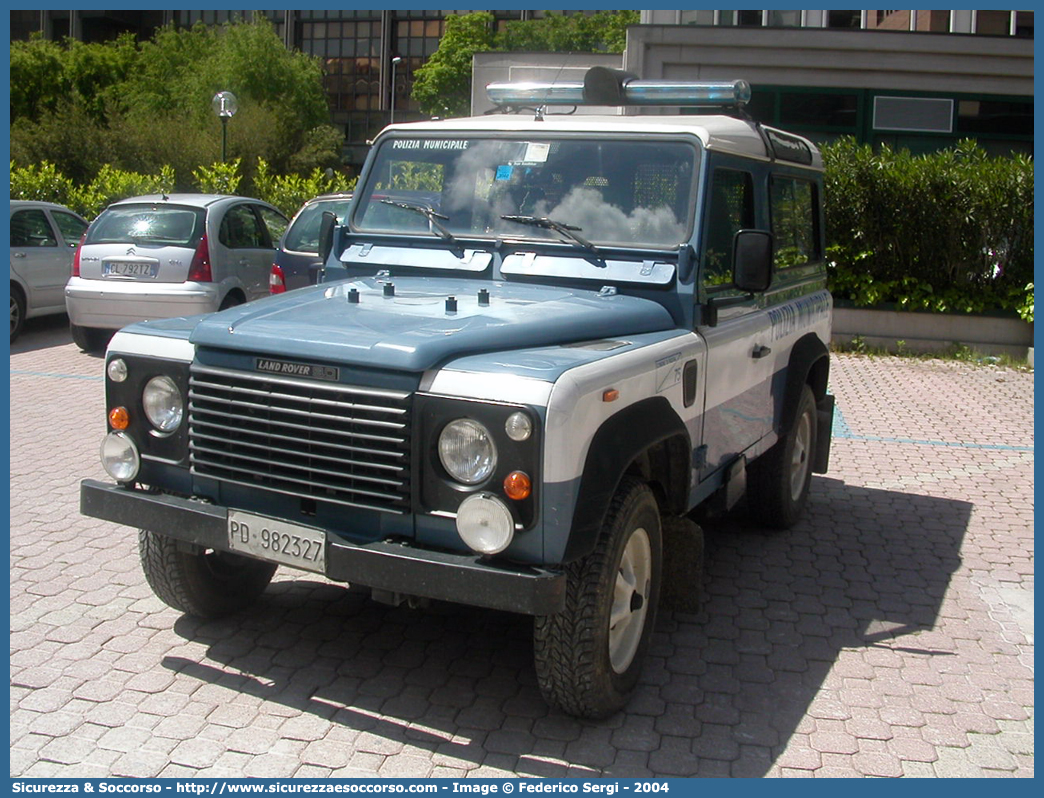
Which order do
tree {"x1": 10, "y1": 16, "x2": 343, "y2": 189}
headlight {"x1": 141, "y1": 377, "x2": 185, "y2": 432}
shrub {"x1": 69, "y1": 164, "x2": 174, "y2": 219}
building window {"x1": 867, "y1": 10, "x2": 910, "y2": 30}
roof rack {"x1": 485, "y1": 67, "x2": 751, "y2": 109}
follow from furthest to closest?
tree {"x1": 10, "y1": 16, "x2": 343, "y2": 189} → building window {"x1": 867, "y1": 10, "x2": 910, "y2": 30} → shrub {"x1": 69, "y1": 164, "x2": 174, "y2": 219} → roof rack {"x1": 485, "y1": 67, "x2": 751, "y2": 109} → headlight {"x1": 141, "y1": 377, "x2": 185, "y2": 432}

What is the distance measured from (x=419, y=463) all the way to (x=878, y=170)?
11379mm

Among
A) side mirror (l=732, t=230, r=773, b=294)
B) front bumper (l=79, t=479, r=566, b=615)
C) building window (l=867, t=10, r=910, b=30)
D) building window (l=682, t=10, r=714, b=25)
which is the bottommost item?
front bumper (l=79, t=479, r=566, b=615)

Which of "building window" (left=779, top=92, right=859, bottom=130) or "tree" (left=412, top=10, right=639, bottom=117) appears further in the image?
"tree" (left=412, top=10, right=639, bottom=117)

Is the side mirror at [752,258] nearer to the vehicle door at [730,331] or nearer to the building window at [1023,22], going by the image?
the vehicle door at [730,331]

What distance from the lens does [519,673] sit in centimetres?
445

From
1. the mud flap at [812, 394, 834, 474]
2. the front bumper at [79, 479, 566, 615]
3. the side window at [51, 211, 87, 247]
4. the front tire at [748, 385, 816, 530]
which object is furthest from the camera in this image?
the side window at [51, 211, 87, 247]

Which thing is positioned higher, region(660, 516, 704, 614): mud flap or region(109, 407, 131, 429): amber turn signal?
region(109, 407, 131, 429): amber turn signal

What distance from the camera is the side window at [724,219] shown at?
15.9ft

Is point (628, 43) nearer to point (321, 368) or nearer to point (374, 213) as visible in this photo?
point (374, 213)

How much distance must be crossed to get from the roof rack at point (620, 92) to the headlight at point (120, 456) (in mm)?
2868

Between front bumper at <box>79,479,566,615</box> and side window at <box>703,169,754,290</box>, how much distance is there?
1.91 meters

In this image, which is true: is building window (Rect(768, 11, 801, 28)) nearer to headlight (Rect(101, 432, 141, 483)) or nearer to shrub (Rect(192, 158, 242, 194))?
shrub (Rect(192, 158, 242, 194))

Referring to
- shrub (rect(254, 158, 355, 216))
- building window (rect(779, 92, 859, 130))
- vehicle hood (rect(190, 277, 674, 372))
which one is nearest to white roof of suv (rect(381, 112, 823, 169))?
vehicle hood (rect(190, 277, 674, 372))

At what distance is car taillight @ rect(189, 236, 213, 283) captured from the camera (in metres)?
11.0
